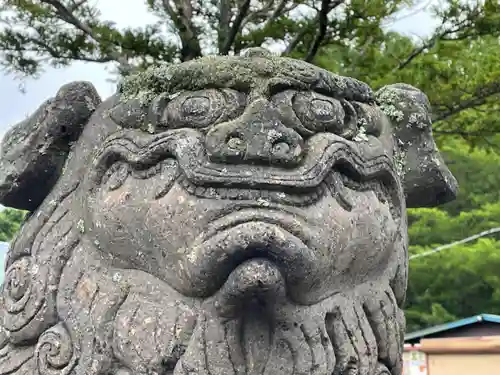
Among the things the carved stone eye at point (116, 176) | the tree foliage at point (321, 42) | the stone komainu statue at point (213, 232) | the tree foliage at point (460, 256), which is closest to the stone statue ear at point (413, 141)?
the stone komainu statue at point (213, 232)

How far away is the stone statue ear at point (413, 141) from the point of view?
5.61ft

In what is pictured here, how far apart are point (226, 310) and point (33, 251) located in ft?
1.67

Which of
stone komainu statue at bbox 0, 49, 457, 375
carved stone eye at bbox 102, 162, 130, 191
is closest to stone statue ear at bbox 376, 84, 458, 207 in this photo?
stone komainu statue at bbox 0, 49, 457, 375

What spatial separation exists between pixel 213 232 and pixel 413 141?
2.19 ft

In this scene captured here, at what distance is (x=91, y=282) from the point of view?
1421 mm

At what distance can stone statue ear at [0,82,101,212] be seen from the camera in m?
1.62

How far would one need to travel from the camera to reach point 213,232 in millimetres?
1276

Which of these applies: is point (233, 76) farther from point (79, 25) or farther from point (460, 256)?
point (460, 256)

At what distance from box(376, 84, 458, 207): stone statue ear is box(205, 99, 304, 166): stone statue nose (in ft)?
1.39

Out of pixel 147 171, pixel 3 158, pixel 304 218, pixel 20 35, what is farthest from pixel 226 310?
pixel 20 35

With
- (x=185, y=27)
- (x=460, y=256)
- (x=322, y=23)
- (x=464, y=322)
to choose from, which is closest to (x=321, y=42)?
(x=322, y=23)

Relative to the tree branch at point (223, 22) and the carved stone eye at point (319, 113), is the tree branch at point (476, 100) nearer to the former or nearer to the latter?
the tree branch at point (223, 22)

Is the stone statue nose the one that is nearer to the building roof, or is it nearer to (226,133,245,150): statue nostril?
(226,133,245,150): statue nostril

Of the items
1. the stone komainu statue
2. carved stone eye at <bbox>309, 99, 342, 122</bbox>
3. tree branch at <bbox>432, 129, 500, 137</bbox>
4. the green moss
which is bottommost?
the stone komainu statue
